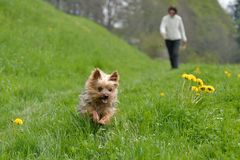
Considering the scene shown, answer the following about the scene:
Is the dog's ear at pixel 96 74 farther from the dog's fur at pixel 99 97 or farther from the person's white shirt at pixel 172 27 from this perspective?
the person's white shirt at pixel 172 27

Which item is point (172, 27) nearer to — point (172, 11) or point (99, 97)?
point (172, 11)

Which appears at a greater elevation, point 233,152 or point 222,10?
point 222,10

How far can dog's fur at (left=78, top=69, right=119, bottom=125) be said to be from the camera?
5.06m

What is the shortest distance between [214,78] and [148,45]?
55207 mm

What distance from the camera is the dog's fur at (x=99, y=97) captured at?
5062 millimetres

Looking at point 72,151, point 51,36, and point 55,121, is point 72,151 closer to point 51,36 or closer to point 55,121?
point 55,121

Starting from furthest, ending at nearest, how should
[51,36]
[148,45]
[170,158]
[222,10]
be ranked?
[222,10]
[148,45]
[51,36]
[170,158]

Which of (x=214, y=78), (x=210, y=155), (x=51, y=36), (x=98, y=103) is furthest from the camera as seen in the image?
(x=51, y=36)

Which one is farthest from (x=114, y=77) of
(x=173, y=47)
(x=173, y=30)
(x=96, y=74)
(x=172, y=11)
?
(x=173, y=47)

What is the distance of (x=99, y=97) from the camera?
5090mm

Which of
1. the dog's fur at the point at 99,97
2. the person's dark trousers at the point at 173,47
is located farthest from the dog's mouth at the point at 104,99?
the person's dark trousers at the point at 173,47

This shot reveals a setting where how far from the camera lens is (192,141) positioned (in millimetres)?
4734

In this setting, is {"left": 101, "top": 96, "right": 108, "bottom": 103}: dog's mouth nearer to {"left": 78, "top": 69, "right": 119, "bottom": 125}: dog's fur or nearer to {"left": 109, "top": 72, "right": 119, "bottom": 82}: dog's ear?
{"left": 78, "top": 69, "right": 119, "bottom": 125}: dog's fur

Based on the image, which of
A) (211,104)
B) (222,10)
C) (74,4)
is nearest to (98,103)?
(211,104)
